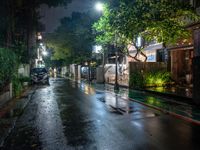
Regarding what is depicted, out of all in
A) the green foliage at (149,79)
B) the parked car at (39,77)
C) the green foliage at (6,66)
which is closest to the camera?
the green foliage at (6,66)

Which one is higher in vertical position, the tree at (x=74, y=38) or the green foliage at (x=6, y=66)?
the tree at (x=74, y=38)

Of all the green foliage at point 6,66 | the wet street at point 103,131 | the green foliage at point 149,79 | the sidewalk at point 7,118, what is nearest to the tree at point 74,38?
the green foliage at point 149,79

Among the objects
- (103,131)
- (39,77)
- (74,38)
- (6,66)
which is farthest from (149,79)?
(74,38)

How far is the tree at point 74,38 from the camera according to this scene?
45.5 metres

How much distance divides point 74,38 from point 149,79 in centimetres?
3052

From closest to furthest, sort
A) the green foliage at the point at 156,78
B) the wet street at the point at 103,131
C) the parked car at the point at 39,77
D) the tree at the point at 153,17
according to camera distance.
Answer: the wet street at the point at 103,131
the tree at the point at 153,17
the green foliage at the point at 156,78
the parked car at the point at 39,77

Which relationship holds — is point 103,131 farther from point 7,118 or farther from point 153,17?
point 153,17

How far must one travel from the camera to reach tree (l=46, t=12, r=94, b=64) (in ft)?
149

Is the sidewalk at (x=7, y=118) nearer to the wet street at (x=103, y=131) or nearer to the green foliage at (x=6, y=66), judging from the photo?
the wet street at (x=103, y=131)

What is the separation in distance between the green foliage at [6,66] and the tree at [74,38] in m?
24.8

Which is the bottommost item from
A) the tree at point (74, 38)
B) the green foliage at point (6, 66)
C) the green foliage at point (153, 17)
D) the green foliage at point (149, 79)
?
the green foliage at point (149, 79)

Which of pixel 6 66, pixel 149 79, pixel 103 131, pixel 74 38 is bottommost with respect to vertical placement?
pixel 103 131

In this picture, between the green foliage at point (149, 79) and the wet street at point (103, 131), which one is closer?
the wet street at point (103, 131)

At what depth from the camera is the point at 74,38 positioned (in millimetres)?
50062
